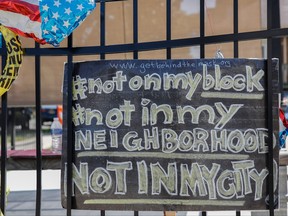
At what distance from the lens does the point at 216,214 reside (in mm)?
4789

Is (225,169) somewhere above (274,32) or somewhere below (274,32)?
below

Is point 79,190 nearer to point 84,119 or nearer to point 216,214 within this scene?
point 84,119

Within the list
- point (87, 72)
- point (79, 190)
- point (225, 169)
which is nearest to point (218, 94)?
point (225, 169)

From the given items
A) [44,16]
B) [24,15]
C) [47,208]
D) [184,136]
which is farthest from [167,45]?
[47,208]

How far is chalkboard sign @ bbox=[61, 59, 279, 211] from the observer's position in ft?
8.32

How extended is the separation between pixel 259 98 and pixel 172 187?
75 cm

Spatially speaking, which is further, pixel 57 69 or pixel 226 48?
pixel 57 69

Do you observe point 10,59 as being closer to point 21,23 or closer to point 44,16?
point 21,23

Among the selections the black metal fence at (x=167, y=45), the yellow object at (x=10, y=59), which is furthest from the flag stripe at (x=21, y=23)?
the black metal fence at (x=167, y=45)

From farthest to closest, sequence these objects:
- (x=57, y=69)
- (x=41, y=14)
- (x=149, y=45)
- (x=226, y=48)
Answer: (x=57, y=69)
(x=226, y=48)
(x=149, y=45)
(x=41, y=14)

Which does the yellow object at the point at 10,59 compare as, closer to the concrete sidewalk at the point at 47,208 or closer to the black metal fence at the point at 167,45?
the black metal fence at the point at 167,45

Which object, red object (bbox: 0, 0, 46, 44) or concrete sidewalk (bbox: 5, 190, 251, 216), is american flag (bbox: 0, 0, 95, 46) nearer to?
red object (bbox: 0, 0, 46, 44)

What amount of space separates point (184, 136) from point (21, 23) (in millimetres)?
1183

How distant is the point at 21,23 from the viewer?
252 cm
